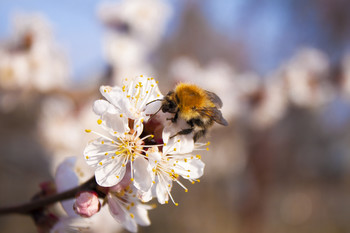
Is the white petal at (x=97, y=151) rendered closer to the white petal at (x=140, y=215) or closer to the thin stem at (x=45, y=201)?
the thin stem at (x=45, y=201)

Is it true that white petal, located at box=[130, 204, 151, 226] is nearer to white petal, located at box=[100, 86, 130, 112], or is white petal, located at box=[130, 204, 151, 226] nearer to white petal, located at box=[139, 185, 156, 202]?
white petal, located at box=[139, 185, 156, 202]

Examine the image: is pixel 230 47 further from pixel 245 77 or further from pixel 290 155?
pixel 245 77

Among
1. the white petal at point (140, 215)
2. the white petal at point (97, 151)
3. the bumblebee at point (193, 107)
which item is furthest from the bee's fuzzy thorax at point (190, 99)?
the white petal at point (140, 215)

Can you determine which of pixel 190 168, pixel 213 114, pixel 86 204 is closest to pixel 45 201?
pixel 86 204

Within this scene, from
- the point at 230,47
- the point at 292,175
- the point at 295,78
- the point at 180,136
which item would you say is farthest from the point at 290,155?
the point at 180,136

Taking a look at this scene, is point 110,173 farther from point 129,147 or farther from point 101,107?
point 101,107
